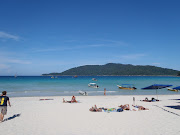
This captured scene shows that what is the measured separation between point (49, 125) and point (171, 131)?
6.78 m

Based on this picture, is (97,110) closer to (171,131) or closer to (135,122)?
(135,122)

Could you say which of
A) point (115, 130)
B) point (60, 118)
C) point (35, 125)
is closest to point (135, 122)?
point (115, 130)

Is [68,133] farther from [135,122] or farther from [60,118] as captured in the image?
[135,122]

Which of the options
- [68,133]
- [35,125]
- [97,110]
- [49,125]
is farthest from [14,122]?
[97,110]

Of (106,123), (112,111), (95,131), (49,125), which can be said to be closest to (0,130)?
(49,125)

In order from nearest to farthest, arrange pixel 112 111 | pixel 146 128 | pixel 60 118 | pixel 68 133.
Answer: pixel 68 133, pixel 146 128, pixel 60 118, pixel 112 111

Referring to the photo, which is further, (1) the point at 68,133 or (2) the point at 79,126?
(2) the point at 79,126

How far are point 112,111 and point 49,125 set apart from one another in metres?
5.71

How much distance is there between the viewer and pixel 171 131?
8.50 m

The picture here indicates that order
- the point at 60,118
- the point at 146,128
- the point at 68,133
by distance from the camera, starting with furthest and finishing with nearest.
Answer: the point at 60,118 → the point at 146,128 → the point at 68,133

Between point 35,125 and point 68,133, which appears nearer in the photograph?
point 68,133

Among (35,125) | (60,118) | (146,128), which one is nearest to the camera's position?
(146,128)

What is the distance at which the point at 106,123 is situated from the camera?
399 inches

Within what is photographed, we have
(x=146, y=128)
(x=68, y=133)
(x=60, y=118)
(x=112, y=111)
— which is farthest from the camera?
(x=112, y=111)
